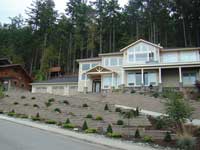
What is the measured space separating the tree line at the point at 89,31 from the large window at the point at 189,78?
14536mm

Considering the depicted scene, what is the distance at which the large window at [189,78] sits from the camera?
98.4 ft

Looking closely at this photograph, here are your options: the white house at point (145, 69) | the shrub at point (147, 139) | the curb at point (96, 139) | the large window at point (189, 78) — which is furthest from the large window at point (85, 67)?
the shrub at point (147, 139)

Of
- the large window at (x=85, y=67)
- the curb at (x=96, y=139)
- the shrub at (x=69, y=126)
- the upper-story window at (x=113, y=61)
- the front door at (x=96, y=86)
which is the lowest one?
the curb at (x=96, y=139)

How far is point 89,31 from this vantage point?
163 ft

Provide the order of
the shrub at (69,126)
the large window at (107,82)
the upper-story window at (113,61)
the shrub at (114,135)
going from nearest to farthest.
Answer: the shrub at (114,135) → the shrub at (69,126) → the large window at (107,82) → the upper-story window at (113,61)

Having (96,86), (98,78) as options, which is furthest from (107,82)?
(96,86)

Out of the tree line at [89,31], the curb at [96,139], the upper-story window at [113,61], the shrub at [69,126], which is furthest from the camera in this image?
the tree line at [89,31]

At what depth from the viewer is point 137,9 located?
48.4 meters

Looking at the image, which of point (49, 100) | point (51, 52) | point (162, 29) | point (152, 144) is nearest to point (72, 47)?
point (51, 52)

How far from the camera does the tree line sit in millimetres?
44719

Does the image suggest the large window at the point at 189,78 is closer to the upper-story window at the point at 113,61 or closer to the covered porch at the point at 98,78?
the upper-story window at the point at 113,61

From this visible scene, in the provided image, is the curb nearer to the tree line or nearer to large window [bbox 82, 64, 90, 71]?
large window [bbox 82, 64, 90, 71]

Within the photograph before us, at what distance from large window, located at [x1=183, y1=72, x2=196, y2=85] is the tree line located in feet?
47.7

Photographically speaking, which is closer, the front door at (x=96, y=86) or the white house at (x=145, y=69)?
the white house at (x=145, y=69)
